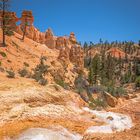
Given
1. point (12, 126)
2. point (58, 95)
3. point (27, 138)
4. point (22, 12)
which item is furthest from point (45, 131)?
point (22, 12)

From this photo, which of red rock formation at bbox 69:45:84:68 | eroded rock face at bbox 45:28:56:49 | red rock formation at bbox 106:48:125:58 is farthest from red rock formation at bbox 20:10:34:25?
red rock formation at bbox 106:48:125:58

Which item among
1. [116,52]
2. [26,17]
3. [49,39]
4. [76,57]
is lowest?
[76,57]

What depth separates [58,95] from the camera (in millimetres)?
18625

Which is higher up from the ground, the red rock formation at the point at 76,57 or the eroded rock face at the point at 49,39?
the eroded rock face at the point at 49,39

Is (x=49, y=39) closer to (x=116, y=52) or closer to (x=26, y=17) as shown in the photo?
(x=26, y=17)

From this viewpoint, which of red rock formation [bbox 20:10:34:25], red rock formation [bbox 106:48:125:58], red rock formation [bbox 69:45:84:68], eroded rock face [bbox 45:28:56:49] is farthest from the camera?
red rock formation [bbox 106:48:125:58]

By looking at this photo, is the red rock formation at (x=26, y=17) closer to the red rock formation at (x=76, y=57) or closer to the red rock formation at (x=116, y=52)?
the red rock formation at (x=76, y=57)

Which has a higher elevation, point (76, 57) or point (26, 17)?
point (26, 17)

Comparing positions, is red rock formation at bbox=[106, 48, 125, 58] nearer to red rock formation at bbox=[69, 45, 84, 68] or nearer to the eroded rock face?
the eroded rock face

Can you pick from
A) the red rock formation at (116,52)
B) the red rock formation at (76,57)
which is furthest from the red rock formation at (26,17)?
the red rock formation at (116,52)

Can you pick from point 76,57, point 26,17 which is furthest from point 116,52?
point 26,17

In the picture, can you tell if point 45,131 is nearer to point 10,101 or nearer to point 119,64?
point 10,101

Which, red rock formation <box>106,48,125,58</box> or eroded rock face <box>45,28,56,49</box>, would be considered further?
red rock formation <box>106,48,125,58</box>

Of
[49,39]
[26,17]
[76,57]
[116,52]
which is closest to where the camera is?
[76,57]
